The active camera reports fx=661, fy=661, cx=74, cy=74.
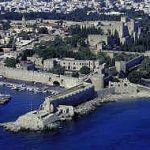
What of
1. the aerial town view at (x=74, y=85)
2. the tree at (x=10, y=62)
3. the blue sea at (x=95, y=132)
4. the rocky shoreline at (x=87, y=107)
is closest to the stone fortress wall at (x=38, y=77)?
the aerial town view at (x=74, y=85)

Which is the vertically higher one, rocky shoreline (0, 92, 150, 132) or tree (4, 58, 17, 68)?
tree (4, 58, 17, 68)

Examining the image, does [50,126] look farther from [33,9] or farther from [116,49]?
[33,9]

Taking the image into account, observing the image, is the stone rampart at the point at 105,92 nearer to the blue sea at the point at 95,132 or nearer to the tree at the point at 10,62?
the blue sea at the point at 95,132

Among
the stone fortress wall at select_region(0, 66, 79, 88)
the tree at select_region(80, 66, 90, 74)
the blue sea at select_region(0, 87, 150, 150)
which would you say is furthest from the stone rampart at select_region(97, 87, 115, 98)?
the tree at select_region(80, 66, 90, 74)

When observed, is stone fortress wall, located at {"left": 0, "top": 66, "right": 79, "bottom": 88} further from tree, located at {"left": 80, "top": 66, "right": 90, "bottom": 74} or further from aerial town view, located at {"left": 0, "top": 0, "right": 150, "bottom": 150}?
tree, located at {"left": 80, "top": 66, "right": 90, "bottom": 74}

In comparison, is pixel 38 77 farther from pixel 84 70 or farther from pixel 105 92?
pixel 105 92

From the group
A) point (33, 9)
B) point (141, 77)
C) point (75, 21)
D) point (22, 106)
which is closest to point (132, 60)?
point (141, 77)

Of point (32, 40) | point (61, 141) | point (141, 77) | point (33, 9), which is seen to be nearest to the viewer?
point (61, 141)
